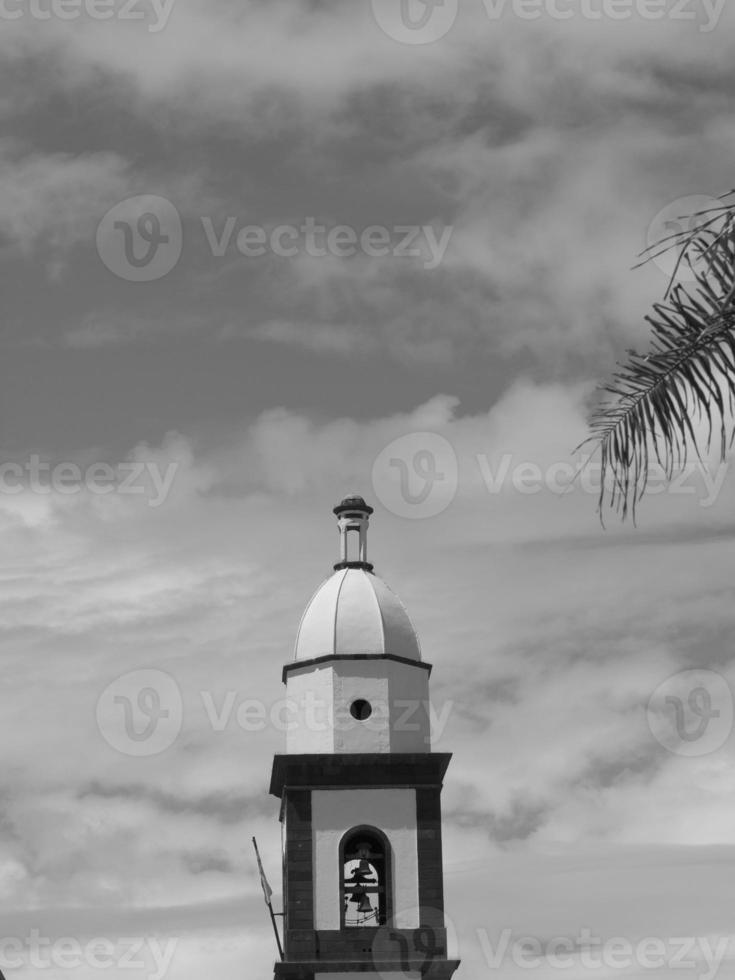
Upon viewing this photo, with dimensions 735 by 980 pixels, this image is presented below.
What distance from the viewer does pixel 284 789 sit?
108 ft

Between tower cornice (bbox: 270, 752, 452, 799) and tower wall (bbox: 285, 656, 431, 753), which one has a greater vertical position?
tower wall (bbox: 285, 656, 431, 753)

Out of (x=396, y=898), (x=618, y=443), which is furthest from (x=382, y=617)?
(x=618, y=443)

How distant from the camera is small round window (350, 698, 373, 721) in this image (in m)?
33.5

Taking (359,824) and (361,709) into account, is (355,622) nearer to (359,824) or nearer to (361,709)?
(361,709)

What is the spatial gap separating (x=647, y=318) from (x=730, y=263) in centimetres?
42

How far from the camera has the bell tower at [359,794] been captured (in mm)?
31672

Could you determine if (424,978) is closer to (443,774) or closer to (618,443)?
(443,774)

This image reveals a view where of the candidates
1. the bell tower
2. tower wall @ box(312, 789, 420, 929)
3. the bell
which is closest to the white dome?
the bell tower

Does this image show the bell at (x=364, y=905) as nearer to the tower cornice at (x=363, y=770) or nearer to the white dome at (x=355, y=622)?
the tower cornice at (x=363, y=770)

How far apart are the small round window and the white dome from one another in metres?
0.92

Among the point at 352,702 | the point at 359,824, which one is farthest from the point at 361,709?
the point at 359,824

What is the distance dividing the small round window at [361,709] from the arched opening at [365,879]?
81.9 inches

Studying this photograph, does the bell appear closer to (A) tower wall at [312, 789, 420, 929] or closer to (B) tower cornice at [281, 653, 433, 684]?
(A) tower wall at [312, 789, 420, 929]

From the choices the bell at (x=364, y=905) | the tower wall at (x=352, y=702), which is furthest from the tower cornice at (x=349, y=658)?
the bell at (x=364, y=905)
